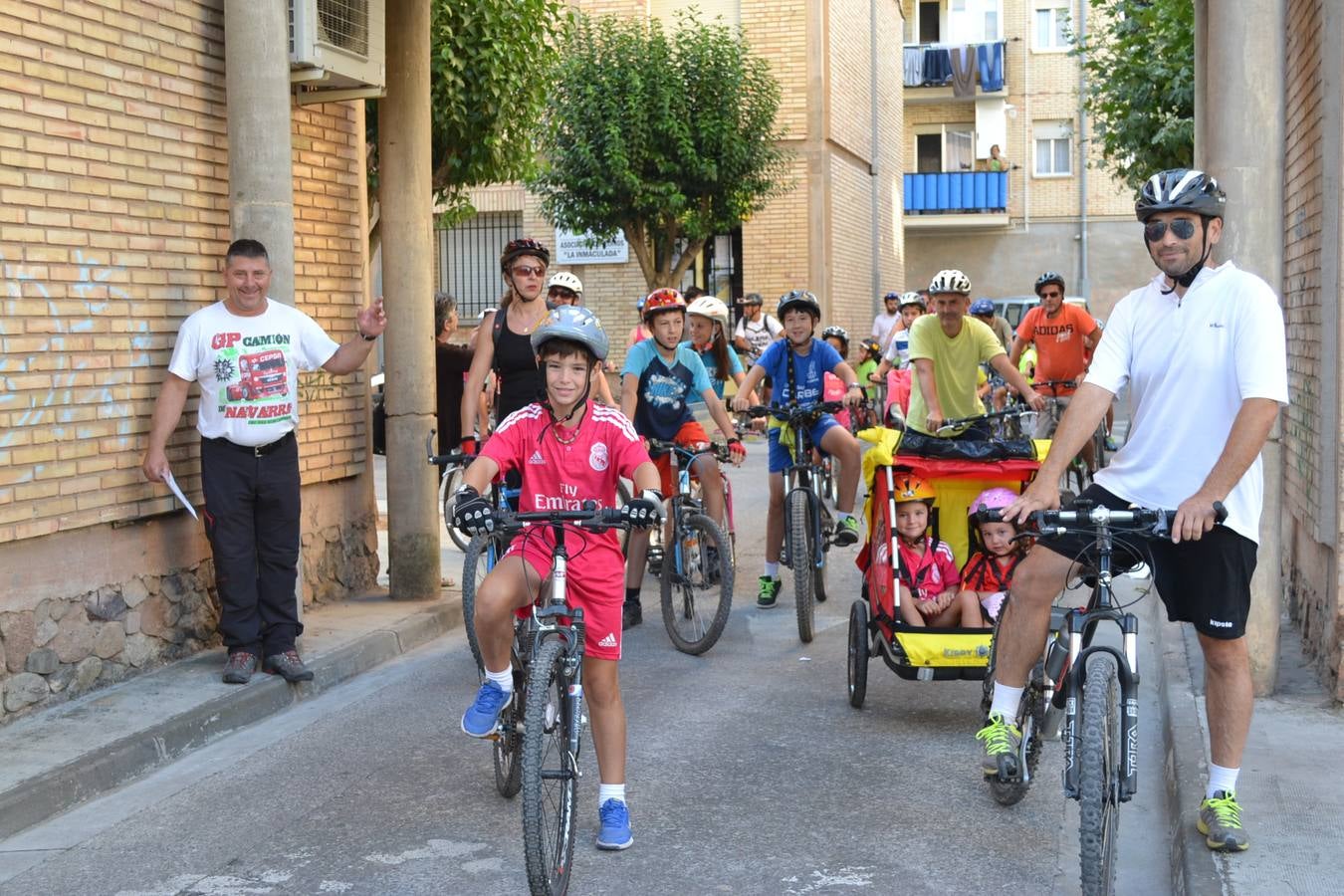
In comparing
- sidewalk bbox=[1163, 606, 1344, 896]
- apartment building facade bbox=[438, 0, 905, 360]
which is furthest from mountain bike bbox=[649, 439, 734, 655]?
apartment building facade bbox=[438, 0, 905, 360]

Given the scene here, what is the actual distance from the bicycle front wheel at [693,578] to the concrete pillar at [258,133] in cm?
243

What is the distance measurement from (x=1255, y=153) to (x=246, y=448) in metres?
4.77

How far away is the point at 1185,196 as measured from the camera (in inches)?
196

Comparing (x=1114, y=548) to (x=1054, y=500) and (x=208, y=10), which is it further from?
(x=208, y=10)

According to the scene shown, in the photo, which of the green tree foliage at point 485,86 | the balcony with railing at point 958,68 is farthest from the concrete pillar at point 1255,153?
the balcony with railing at point 958,68

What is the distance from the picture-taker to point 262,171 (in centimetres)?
819

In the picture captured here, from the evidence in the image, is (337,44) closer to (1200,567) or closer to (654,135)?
(1200,567)

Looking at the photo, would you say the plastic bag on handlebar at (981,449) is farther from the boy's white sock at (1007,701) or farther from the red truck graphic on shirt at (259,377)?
the red truck graphic on shirt at (259,377)

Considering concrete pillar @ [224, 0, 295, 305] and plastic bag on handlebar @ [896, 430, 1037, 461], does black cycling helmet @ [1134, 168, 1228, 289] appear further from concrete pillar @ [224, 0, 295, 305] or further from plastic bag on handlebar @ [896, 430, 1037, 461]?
concrete pillar @ [224, 0, 295, 305]

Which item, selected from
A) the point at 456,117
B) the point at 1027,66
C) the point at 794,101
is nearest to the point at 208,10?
the point at 456,117

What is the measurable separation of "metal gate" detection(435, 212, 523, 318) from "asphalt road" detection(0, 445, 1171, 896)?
69.4ft

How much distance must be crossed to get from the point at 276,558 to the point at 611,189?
16453mm

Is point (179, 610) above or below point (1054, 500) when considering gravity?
below

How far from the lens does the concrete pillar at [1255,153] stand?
7078mm
